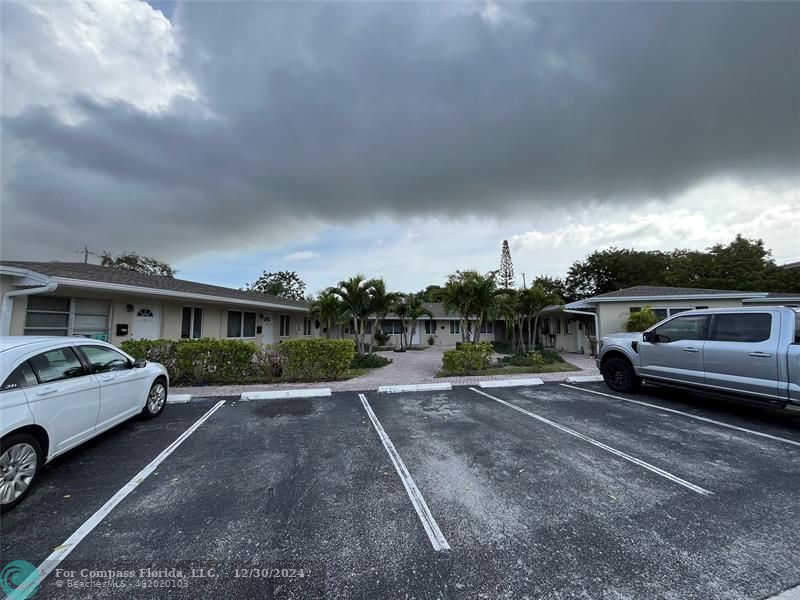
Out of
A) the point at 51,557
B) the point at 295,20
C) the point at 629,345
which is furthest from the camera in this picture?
the point at 295,20

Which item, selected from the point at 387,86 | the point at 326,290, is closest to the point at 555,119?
the point at 387,86

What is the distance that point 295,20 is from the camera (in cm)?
1048

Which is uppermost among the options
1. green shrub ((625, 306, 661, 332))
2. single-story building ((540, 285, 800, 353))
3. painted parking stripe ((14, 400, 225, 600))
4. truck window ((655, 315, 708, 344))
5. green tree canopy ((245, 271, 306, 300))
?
green tree canopy ((245, 271, 306, 300))

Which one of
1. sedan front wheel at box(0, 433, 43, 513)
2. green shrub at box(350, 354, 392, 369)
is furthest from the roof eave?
sedan front wheel at box(0, 433, 43, 513)

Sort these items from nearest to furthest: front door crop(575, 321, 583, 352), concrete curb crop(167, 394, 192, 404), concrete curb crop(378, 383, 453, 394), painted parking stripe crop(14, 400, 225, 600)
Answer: painted parking stripe crop(14, 400, 225, 600) → concrete curb crop(167, 394, 192, 404) → concrete curb crop(378, 383, 453, 394) → front door crop(575, 321, 583, 352)

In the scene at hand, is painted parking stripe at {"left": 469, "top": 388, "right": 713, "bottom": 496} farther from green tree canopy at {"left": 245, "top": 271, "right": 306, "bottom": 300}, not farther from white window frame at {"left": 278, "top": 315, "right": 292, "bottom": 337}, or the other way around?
green tree canopy at {"left": 245, "top": 271, "right": 306, "bottom": 300}

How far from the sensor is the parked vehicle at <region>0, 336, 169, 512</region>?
2.93 m

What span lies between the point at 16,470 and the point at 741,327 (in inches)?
411

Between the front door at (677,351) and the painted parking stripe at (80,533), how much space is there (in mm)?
9195

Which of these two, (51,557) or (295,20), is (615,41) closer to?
(295,20)

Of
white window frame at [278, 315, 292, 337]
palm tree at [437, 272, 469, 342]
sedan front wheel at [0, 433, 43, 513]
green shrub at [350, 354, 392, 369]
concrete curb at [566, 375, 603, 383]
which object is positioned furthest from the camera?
white window frame at [278, 315, 292, 337]

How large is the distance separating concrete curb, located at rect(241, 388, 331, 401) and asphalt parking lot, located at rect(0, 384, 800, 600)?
2187mm

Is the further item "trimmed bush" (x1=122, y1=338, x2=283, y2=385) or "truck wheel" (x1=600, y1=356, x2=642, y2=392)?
"trimmed bush" (x1=122, y1=338, x2=283, y2=385)

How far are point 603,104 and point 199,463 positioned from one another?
1492 cm
